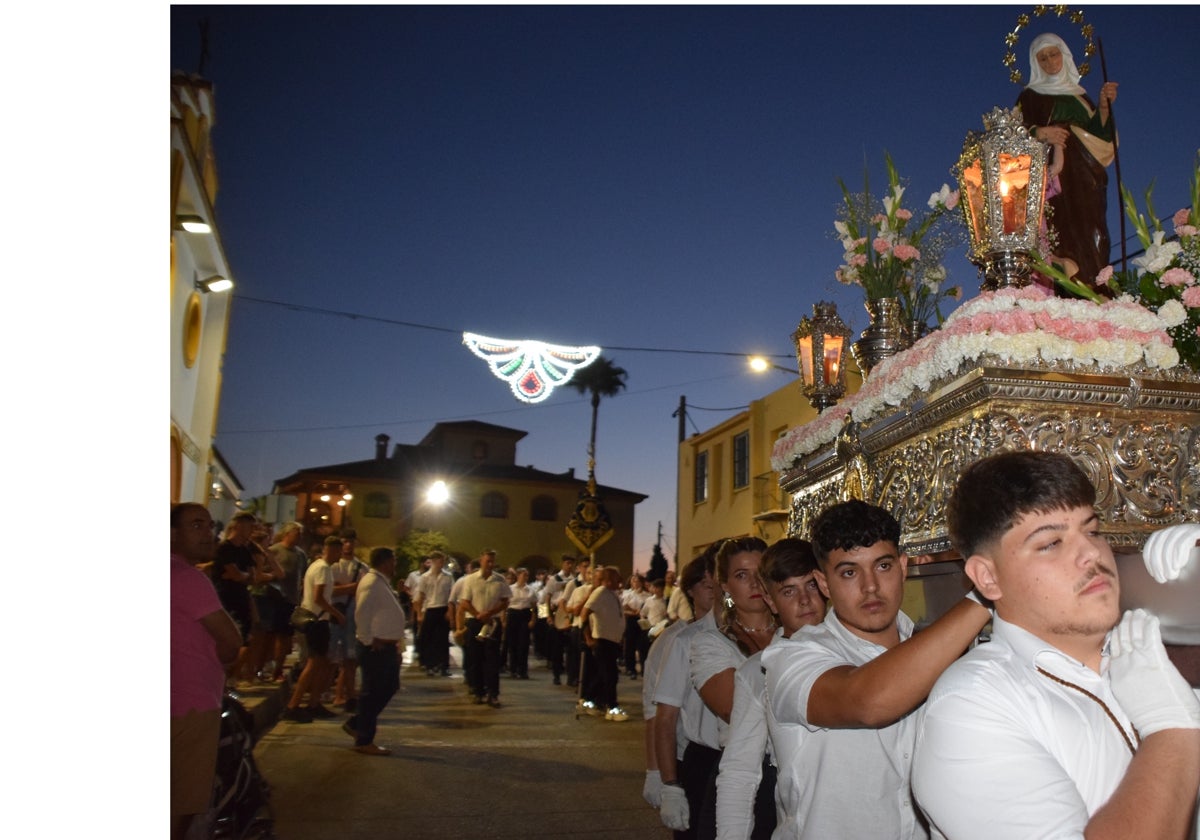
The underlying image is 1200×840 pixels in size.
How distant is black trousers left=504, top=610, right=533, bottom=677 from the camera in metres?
16.9

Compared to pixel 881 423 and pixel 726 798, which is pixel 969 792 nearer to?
pixel 726 798

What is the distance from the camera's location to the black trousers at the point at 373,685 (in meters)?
8.68

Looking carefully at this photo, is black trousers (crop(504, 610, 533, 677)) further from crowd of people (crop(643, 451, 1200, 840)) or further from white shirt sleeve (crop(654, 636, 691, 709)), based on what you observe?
crowd of people (crop(643, 451, 1200, 840))

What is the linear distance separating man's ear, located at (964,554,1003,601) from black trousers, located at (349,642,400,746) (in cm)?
787

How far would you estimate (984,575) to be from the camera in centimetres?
169

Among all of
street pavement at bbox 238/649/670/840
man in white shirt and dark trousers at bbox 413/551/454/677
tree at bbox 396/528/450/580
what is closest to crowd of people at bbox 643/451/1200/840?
street pavement at bbox 238/649/670/840

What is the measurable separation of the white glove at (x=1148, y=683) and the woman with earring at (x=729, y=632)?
6.81 feet

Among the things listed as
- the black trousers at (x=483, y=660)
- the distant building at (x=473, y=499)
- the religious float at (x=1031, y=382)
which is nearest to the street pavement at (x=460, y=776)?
the black trousers at (x=483, y=660)

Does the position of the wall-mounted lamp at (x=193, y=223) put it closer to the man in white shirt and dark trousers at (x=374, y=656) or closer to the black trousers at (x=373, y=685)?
the man in white shirt and dark trousers at (x=374, y=656)

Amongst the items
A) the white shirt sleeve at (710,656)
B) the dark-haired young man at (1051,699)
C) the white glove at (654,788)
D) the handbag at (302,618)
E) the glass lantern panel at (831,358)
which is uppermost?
the glass lantern panel at (831,358)
